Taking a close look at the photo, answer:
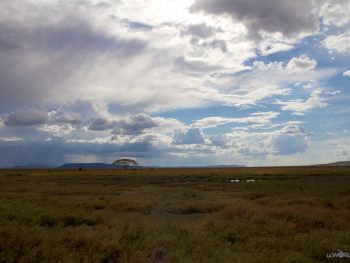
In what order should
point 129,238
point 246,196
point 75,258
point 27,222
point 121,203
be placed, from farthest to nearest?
1. point 246,196
2. point 121,203
3. point 27,222
4. point 129,238
5. point 75,258

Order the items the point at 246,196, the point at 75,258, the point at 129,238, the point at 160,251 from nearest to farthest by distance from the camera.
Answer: the point at 75,258
the point at 160,251
the point at 129,238
the point at 246,196

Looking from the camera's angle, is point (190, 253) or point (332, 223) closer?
point (190, 253)

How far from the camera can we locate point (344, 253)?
1190 cm

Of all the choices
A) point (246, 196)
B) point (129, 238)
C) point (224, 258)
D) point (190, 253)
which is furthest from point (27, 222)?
point (246, 196)

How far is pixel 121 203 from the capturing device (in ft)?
87.5

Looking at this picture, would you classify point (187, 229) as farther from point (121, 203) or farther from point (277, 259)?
point (121, 203)

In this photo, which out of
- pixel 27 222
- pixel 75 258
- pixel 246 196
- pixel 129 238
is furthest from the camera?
pixel 246 196

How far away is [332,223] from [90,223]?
1132cm

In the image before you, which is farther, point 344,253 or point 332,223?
point 332,223

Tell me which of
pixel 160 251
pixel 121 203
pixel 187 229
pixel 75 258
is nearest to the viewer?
pixel 75 258

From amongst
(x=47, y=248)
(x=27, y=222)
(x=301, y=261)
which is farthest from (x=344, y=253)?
(x=27, y=222)

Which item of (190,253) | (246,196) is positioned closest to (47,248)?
(190,253)

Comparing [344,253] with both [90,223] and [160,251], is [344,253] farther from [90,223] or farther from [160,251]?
[90,223]

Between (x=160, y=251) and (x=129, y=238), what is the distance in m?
1.93
